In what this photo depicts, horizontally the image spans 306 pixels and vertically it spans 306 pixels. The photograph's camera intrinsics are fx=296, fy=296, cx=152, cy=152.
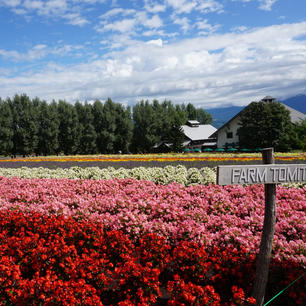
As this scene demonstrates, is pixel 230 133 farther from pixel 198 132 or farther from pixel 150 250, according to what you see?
pixel 150 250

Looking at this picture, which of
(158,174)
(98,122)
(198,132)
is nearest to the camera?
(158,174)

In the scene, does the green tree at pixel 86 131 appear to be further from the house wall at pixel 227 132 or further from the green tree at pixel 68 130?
the house wall at pixel 227 132

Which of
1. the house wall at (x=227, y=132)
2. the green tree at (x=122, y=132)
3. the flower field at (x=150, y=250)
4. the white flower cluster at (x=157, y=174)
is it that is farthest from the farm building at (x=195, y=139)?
the flower field at (x=150, y=250)

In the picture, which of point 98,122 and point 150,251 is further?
point 98,122

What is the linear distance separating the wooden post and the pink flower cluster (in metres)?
0.89

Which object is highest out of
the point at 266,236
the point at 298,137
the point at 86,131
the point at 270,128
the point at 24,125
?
the point at 24,125

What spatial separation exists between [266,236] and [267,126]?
39.3 meters

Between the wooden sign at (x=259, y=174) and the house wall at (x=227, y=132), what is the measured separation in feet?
156

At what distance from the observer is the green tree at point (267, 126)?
3988cm

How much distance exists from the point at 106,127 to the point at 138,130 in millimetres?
6513

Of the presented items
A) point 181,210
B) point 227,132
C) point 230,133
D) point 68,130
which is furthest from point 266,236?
point 68,130

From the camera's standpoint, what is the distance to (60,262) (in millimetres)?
4762

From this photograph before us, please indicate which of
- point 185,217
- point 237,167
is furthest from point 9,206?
point 237,167

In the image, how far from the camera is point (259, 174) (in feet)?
10.3
